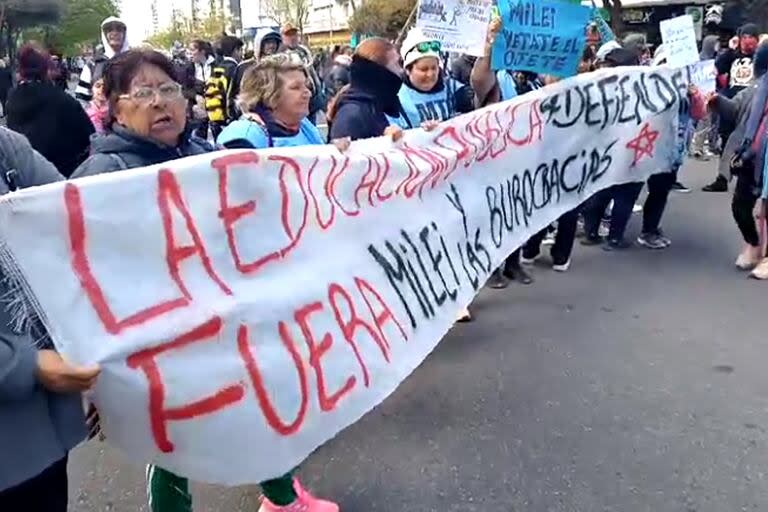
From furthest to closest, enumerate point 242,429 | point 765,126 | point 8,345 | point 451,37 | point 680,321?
point 765,126, point 680,321, point 451,37, point 242,429, point 8,345

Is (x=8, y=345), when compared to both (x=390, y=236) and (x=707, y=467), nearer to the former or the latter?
(x=390, y=236)

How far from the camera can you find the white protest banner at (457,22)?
4.52 meters

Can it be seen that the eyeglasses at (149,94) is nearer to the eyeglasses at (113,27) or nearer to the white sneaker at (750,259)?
the eyeglasses at (113,27)

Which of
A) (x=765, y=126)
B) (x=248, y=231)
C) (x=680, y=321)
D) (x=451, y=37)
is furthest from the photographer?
(x=765, y=126)

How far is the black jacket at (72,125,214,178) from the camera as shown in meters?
2.21

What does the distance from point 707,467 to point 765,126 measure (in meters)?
3.25

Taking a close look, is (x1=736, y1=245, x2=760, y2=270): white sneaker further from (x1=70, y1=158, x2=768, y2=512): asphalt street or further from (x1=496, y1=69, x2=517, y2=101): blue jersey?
(x1=496, y1=69, x2=517, y2=101): blue jersey

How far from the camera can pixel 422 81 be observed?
482 centimetres

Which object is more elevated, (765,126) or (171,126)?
(171,126)

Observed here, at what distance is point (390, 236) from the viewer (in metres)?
2.93

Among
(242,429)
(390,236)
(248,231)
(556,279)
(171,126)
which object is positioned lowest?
(556,279)

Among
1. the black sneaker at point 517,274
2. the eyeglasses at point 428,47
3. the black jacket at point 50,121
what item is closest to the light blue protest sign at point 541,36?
the eyeglasses at point 428,47

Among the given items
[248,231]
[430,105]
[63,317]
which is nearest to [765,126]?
[430,105]

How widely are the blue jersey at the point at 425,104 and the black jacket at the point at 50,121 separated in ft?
6.40
